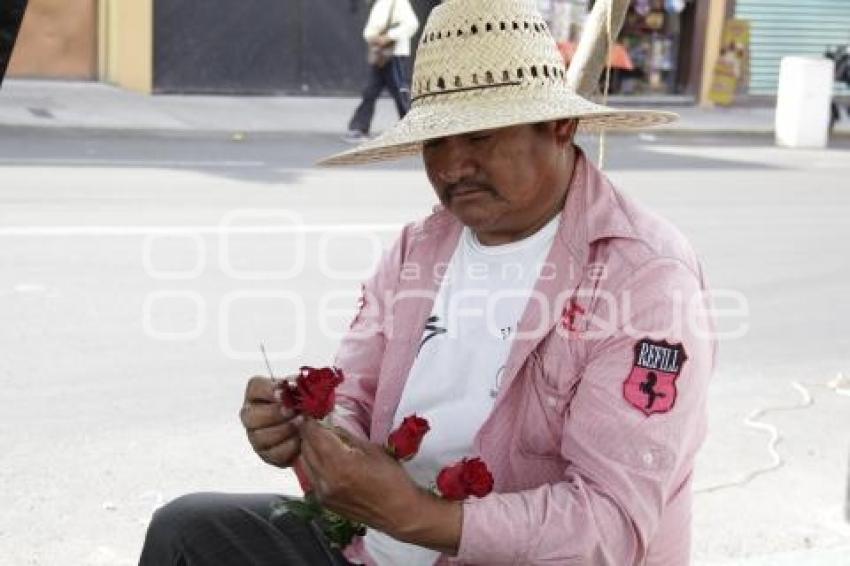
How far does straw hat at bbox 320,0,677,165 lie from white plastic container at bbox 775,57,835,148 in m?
15.1

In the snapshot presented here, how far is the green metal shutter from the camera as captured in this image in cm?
2055

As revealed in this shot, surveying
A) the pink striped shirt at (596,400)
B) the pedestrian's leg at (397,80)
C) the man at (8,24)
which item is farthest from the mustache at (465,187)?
the pedestrian's leg at (397,80)

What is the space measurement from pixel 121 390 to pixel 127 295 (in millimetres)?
1454

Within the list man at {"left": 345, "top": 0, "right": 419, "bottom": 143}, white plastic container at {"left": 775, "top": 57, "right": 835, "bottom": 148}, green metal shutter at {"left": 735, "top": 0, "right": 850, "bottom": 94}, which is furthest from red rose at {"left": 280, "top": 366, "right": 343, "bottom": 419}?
green metal shutter at {"left": 735, "top": 0, "right": 850, "bottom": 94}

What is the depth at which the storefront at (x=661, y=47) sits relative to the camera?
63.9 feet

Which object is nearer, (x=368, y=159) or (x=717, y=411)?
(x=368, y=159)

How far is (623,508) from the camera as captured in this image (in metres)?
1.97

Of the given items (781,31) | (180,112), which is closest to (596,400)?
(180,112)

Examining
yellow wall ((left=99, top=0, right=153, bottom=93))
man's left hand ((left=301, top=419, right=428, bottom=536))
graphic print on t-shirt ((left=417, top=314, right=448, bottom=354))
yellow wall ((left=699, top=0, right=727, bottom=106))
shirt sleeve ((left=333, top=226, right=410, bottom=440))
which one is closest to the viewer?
man's left hand ((left=301, top=419, right=428, bottom=536))

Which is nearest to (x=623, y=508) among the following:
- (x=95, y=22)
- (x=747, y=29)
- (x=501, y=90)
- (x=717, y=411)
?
(x=501, y=90)

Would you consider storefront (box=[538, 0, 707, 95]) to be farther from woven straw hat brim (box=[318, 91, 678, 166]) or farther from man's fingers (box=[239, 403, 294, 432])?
man's fingers (box=[239, 403, 294, 432])

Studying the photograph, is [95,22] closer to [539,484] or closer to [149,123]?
[149,123]

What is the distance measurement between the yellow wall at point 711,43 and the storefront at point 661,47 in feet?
0.32

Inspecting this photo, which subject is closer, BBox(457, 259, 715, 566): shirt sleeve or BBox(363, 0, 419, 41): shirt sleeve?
BBox(457, 259, 715, 566): shirt sleeve
